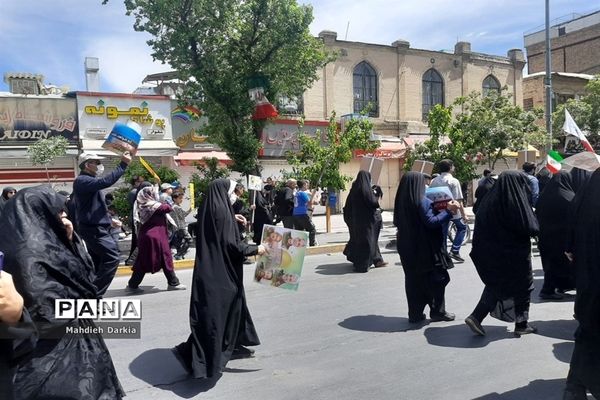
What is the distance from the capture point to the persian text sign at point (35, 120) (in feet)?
63.5

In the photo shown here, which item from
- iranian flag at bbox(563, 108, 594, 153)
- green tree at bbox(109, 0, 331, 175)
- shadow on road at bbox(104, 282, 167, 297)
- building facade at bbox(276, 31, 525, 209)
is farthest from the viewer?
building facade at bbox(276, 31, 525, 209)

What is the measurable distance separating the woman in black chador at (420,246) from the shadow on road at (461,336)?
266mm

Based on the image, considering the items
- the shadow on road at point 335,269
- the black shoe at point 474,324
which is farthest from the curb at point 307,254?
the black shoe at point 474,324

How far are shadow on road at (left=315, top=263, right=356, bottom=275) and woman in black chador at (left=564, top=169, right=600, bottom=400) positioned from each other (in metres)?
5.93

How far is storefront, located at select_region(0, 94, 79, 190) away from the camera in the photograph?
1936 centimetres

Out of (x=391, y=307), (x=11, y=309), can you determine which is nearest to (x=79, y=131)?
(x=391, y=307)

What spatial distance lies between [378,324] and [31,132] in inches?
700

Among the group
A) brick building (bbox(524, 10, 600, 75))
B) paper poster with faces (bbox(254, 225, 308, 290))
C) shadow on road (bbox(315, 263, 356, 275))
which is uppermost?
brick building (bbox(524, 10, 600, 75))

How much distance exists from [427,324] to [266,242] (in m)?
2.28

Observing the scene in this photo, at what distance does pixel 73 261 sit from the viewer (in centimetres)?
288

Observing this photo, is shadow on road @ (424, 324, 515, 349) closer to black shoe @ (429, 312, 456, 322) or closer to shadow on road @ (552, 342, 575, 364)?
black shoe @ (429, 312, 456, 322)

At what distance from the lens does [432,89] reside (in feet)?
89.1

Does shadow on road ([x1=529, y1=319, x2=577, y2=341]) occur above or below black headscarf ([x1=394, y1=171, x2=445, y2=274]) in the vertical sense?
below

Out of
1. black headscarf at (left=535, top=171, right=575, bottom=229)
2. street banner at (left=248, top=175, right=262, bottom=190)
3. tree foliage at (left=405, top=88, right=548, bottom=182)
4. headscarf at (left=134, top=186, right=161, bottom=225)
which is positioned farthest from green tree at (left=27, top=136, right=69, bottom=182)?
black headscarf at (left=535, top=171, right=575, bottom=229)
